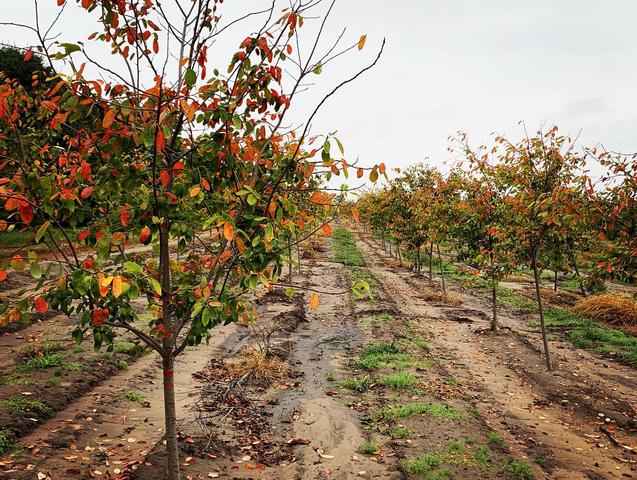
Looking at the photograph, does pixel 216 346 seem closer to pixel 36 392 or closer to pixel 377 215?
pixel 36 392

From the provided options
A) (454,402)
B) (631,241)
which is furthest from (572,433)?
(631,241)

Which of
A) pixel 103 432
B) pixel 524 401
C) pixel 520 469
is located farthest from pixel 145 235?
pixel 524 401

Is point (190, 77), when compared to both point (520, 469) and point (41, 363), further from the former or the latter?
point (41, 363)

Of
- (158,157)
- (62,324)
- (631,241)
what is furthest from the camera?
(62,324)

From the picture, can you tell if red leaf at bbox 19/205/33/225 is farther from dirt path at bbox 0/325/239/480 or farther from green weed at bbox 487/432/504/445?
green weed at bbox 487/432/504/445

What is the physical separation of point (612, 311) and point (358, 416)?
43.2 feet

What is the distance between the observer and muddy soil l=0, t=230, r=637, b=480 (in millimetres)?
5660

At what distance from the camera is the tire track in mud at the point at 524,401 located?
6094mm

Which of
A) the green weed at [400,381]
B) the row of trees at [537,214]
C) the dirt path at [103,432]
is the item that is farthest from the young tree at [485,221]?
the dirt path at [103,432]

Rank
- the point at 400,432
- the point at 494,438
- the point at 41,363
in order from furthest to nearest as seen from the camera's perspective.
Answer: the point at 41,363 < the point at 400,432 < the point at 494,438

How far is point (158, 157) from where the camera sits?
10.8ft

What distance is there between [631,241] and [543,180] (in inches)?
175

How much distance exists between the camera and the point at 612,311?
15.7 meters

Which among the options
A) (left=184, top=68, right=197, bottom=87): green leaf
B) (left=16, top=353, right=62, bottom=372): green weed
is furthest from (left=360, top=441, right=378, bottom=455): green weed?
(left=16, top=353, right=62, bottom=372): green weed
